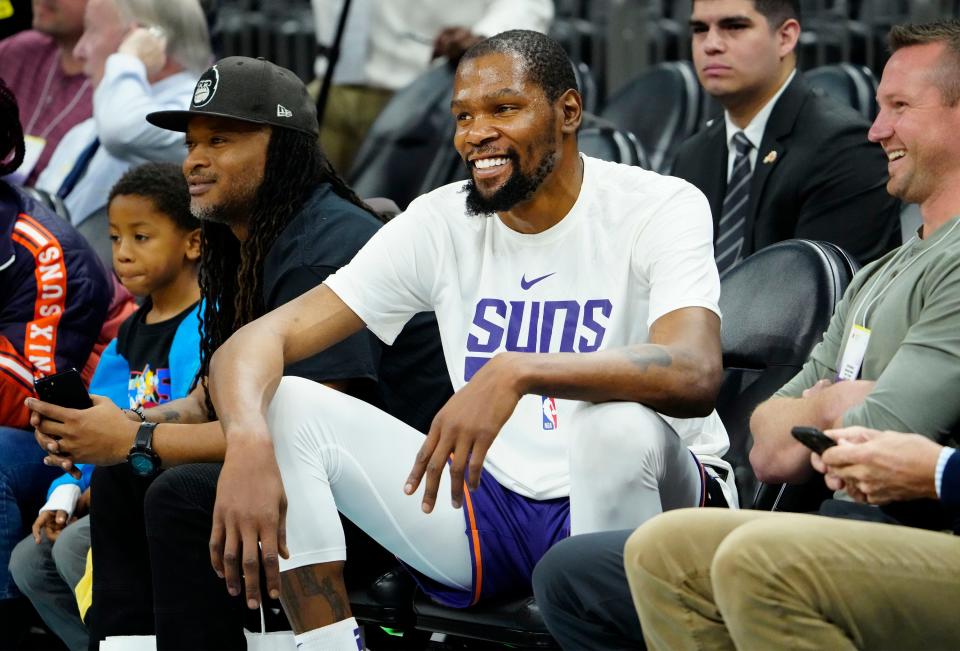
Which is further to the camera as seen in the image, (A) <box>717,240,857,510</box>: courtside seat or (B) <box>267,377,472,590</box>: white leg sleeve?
(A) <box>717,240,857,510</box>: courtside seat

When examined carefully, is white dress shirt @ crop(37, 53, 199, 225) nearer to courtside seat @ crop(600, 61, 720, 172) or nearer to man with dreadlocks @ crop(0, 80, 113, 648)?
man with dreadlocks @ crop(0, 80, 113, 648)

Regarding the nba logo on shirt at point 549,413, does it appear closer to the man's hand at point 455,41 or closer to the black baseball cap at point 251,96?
the black baseball cap at point 251,96

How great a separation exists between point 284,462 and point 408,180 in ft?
10.1

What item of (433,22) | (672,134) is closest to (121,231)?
(672,134)

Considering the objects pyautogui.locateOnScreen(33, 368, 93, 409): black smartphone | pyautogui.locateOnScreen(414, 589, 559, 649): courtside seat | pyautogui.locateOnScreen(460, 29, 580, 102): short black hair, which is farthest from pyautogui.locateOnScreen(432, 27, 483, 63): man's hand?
pyautogui.locateOnScreen(414, 589, 559, 649): courtside seat

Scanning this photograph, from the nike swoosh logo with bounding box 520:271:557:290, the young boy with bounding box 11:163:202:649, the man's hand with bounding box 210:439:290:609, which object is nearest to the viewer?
the man's hand with bounding box 210:439:290:609

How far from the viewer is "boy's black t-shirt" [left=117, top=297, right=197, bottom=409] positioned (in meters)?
3.79

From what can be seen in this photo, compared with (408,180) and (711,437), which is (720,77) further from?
(711,437)

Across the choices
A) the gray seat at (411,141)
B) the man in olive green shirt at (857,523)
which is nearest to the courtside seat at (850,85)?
the gray seat at (411,141)

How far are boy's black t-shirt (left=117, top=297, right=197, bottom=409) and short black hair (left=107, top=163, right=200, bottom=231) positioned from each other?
279 mm

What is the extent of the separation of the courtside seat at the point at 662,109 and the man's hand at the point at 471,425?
9.01 feet

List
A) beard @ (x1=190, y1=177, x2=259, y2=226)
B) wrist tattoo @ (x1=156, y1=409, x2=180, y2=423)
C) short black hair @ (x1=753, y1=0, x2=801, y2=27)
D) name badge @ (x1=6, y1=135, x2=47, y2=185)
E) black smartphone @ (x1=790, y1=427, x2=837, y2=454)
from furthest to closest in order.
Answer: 1. name badge @ (x1=6, y1=135, x2=47, y2=185)
2. short black hair @ (x1=753, y1=0, x2=801, y2=27)
3. beard @ (x1=190, y1=177, x2=259, y2=226)
4. wrist tattoo @ (x1=156, y1=409, x2=180, y2=423)
5. black smartphone @ (x1=790, y1=427, x2=837, y2=454)

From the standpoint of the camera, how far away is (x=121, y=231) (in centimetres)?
402

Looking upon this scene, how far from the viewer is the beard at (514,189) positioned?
306cm
